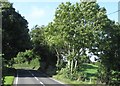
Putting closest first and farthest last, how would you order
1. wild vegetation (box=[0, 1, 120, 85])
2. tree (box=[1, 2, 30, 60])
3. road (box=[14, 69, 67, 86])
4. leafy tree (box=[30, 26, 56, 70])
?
road (box=[14, 69, 67, 86]) → wild vegetation (box=[0, 1, 120, 85]) → tree (box=[1, 2, 30, 60]) → leafy tree (box=[30, 26, 56, 70])

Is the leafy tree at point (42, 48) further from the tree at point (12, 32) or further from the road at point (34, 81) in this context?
the road at point (34, 81)

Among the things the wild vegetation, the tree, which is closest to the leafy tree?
the tree

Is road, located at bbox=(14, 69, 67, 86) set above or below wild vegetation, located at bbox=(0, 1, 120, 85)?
below

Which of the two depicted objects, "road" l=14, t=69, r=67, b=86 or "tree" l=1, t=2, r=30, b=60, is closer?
"road" l=14, t=69, r=67, b=86

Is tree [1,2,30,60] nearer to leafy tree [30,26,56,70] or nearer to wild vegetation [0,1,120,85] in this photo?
wild vegetation [0,1,120,85]

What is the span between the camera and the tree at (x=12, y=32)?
205 ft

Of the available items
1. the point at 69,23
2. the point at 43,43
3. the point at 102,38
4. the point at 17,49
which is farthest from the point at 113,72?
the point at 43,43

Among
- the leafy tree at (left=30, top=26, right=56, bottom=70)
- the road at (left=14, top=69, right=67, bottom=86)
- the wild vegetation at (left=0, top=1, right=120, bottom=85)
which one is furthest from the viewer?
the leafy tree at (left=30, top=26, right=56, bottom=70)

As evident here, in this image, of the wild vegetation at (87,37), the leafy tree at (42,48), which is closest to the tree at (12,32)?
the wild vegetation at (87,37)

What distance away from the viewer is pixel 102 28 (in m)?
50.2

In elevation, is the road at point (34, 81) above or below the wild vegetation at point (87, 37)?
below

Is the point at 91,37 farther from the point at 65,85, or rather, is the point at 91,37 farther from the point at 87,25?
the point at 65,85

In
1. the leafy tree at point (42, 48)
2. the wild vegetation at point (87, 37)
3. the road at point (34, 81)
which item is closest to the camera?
the road at point (34, 81)

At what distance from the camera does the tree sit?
205ft
